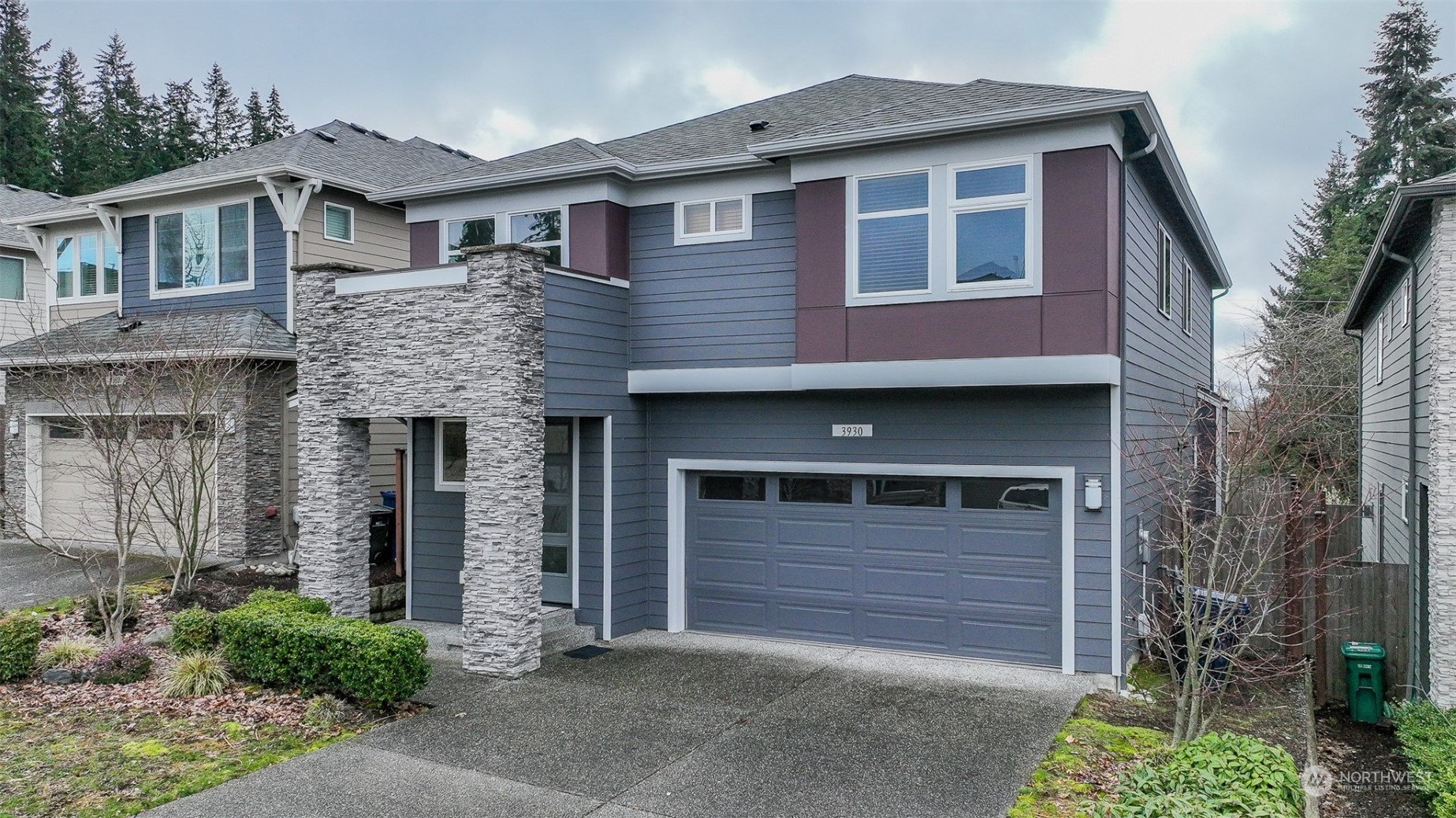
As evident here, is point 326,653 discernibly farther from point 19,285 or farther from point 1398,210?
point 19,285

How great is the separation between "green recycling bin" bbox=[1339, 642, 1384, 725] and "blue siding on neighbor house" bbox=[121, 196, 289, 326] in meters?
14.1

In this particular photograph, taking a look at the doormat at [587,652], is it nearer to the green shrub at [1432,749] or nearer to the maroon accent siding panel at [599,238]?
the maroon accent siding panel at [599,238]

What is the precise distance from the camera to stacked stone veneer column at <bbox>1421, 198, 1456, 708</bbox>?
728 centimetres

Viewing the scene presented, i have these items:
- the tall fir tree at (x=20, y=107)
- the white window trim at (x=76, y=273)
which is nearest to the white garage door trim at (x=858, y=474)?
the white window trim at (x=76, y=273)

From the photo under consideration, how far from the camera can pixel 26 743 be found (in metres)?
6.94

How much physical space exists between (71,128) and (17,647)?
112ft

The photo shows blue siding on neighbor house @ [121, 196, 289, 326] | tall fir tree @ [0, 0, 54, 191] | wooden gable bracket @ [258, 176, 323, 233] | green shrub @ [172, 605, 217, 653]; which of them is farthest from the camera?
tall fir tree @ [0, 0, 54, 191]

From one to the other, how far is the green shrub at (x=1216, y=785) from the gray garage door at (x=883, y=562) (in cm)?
346

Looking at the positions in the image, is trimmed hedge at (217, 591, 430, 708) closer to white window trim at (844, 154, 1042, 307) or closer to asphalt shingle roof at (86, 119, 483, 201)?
white window trim at (844, 154, 1042, 307)

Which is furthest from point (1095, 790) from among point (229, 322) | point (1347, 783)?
point (229, 322)

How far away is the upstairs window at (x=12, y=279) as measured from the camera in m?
18.9

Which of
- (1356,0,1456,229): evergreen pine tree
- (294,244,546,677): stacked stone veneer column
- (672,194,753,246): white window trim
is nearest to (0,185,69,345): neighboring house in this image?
(294,244,546,677): stacked stone veneer column

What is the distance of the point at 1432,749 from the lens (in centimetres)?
643

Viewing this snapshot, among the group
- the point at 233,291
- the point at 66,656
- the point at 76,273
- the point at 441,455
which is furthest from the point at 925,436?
the point at 76,273
